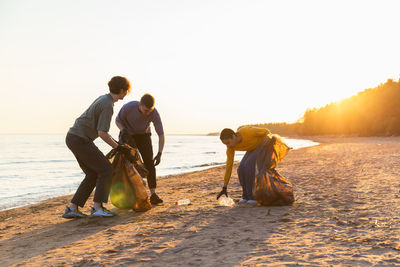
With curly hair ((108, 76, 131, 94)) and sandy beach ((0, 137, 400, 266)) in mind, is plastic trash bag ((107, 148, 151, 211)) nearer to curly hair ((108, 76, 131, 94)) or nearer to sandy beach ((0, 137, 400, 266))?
sandy beach ((0, 137, 400, 266))

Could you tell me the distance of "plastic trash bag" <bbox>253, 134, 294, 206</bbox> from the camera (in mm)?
4621

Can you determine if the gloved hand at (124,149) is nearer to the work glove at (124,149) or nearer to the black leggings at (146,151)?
the work glove at (124,149)

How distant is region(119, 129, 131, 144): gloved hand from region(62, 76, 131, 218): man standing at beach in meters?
0.37

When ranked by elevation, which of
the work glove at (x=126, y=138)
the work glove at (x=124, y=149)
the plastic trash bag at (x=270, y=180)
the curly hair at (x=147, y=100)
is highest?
the curly hair at (x=147, y=100)

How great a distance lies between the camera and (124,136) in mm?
4941

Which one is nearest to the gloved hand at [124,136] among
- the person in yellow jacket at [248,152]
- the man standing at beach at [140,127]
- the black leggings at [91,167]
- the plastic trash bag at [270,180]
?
the man standing at beach at [140,127]

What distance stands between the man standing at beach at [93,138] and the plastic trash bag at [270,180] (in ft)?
6.97

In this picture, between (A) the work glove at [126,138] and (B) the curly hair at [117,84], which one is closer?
(B) the curly hair at [117,84]

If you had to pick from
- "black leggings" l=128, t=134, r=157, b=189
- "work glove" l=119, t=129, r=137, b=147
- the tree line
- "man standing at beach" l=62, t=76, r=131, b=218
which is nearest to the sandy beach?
"man standing at beach" l=62, t=76, r=131, b=218

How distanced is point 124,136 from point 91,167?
0.80 m

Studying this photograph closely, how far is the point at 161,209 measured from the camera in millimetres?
4953

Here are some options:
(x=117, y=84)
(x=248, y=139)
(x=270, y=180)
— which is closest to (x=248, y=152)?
(x=248, y=139)

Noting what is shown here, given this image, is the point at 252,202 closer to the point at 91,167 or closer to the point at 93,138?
the point at 91,167

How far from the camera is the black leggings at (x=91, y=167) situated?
167 inches
